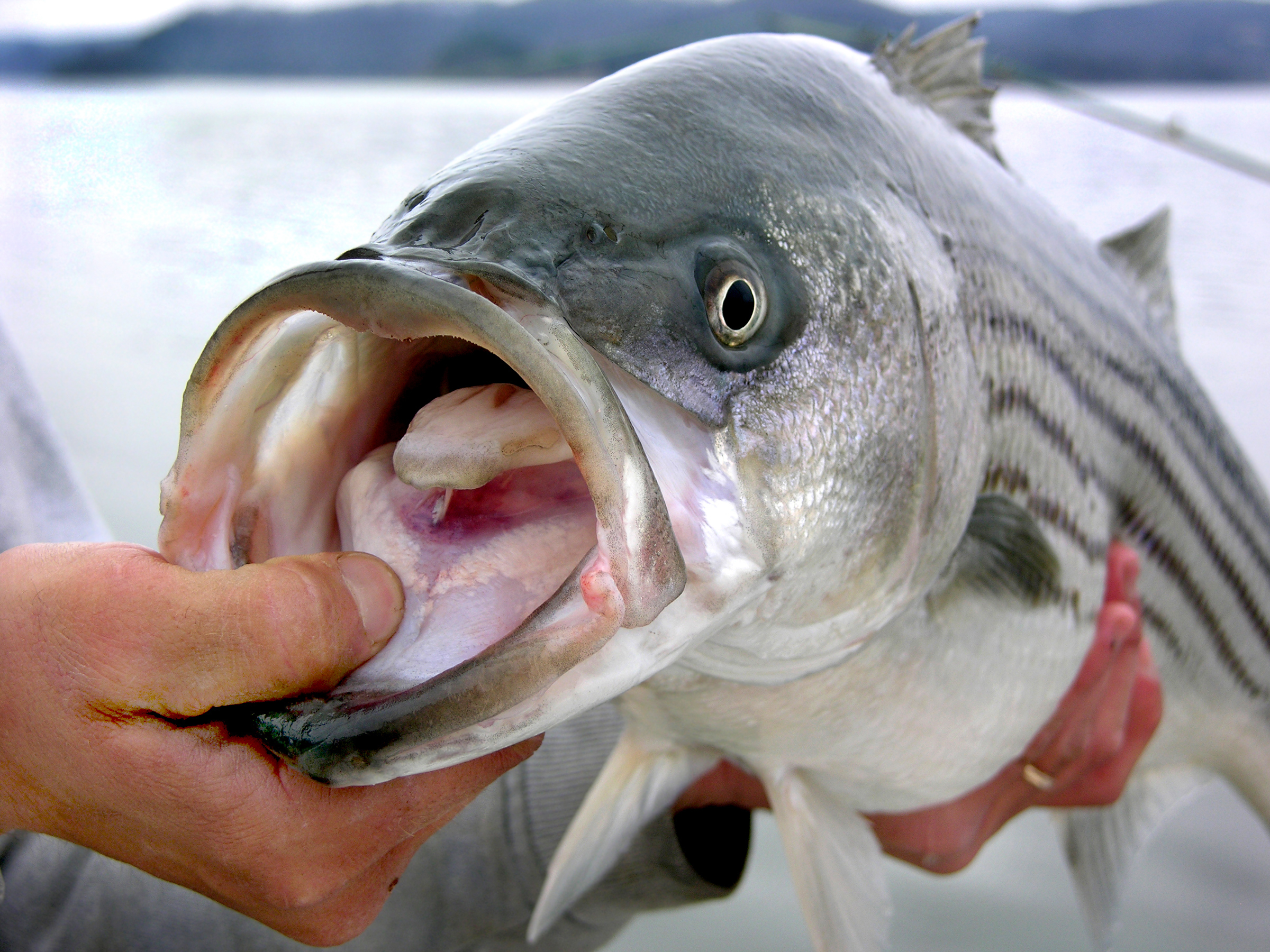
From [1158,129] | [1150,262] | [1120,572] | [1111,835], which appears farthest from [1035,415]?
[1158,129]

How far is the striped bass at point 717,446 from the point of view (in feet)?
1.59

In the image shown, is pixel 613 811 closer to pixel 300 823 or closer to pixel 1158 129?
pixel 300 823

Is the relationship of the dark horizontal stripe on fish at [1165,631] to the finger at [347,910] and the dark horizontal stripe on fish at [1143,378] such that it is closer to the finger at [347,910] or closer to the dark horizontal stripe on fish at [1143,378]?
the dark horizontal stripe on fish at [1143,378]

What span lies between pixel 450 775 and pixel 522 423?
0.89 ft

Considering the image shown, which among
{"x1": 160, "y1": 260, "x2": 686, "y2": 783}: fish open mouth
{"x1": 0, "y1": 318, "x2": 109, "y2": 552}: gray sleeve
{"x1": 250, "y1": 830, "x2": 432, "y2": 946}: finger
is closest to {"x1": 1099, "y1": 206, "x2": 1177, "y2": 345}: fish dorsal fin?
{"x1": 160, "y1": 260, "x2": 686, "y2": 783}: fish open mouth

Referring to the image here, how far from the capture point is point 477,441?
54 cm

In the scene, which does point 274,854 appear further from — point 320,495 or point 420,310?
point 420,310

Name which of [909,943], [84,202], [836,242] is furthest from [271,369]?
[84,202]

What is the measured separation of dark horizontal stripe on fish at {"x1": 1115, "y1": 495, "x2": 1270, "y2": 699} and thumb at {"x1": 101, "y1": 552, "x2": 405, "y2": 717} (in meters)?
1.03

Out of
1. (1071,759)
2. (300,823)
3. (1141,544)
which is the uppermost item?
(300,823)

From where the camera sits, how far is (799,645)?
0.79 meters

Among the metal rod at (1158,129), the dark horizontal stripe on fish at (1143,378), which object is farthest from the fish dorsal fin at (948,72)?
the metal rod at (1158,129)

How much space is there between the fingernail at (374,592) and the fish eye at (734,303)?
0.25 meters

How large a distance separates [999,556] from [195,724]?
77 cm
